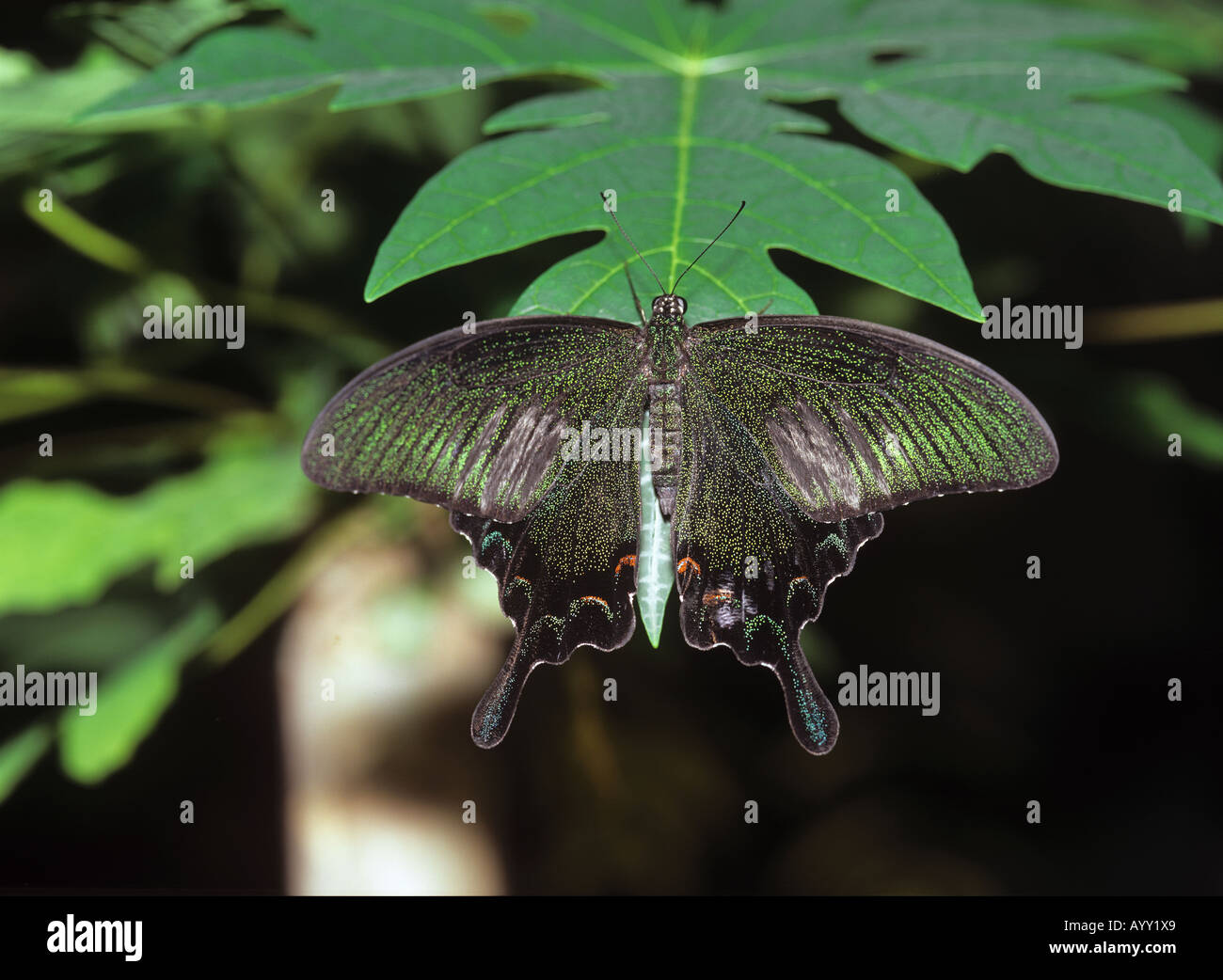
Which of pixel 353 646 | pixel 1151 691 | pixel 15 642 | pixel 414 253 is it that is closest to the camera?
pixel 414 253

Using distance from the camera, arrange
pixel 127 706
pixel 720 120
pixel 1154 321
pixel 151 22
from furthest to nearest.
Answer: pixel 1154 321, pixel 127 706, pixel 151 22, pixel 720 120

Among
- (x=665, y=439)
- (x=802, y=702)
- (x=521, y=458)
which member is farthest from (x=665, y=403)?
(x=802, y=702)

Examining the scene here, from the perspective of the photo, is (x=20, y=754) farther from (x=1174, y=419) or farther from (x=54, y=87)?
(x=1174, y=419)

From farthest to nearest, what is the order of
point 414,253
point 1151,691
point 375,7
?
1. point 1151,691
2. point 375,7
3. point 414,253

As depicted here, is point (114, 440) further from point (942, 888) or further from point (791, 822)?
point (942, 888)

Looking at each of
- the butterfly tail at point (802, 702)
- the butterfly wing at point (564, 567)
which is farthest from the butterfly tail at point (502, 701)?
the butterfly tail at point (802, 702)

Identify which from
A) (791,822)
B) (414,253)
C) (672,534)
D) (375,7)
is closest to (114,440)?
(375,7)

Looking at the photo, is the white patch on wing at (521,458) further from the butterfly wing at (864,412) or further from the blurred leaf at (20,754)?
the blurred leaf at (20,754)
